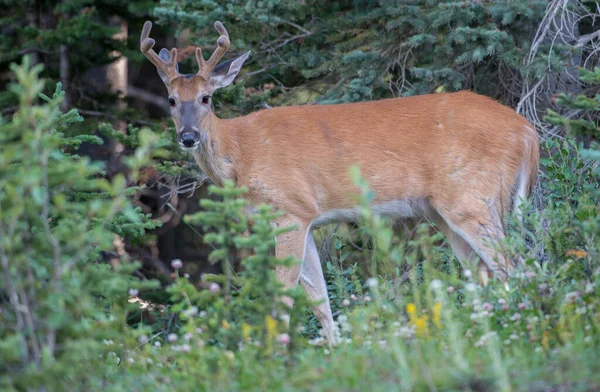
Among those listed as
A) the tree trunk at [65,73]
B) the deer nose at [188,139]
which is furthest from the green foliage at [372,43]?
the tree trunk at [65,73]

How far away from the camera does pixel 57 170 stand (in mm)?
4156

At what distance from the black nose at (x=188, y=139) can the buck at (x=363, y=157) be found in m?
0.01

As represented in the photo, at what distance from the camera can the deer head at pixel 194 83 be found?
7.68m

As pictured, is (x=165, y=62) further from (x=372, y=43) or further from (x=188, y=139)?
(x=372, y=43)

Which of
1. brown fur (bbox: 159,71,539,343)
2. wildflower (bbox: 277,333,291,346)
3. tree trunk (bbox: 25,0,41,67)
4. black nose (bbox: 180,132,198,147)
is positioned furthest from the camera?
tree trunk (bbox: 25,0,41,67)

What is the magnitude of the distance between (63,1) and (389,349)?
7.63 meters

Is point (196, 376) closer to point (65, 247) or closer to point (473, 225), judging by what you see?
point (65, 247)

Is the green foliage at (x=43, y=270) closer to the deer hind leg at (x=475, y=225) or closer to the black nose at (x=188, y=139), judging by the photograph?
the black nose at (x=188, y=139)

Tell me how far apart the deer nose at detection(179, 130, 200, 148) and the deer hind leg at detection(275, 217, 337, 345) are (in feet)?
2.95

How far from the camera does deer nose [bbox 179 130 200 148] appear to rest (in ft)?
24.5

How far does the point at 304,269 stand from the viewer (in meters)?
7.71

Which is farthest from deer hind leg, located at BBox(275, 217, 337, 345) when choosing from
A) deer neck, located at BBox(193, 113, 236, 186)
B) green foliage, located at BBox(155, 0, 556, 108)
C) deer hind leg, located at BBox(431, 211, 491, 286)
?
green foliage, located at BBox(155, 0, 556, 108)

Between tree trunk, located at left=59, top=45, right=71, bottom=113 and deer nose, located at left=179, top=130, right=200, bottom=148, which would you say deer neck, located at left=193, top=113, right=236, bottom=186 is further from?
tree trunk, located at left=59, top=45, right=71, bottom=113

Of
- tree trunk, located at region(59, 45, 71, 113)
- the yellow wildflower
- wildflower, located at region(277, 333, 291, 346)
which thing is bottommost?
tree trunk, located at region(59, 45, 71, 113)
